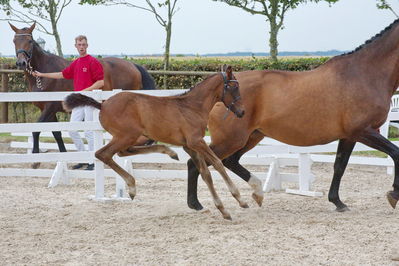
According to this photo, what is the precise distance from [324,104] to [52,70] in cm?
544

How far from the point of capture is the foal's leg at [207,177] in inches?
251

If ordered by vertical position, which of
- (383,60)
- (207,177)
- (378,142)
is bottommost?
(207,177)

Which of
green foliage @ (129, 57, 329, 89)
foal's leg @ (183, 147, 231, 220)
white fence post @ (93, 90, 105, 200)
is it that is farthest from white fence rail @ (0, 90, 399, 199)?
green foliage @ (129, 57, 329, 89)

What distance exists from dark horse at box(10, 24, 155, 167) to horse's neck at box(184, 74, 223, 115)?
452 centimetres

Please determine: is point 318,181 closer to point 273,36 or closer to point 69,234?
point 69,234

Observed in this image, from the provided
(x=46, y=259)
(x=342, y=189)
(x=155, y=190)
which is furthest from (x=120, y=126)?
(x=342, y=189)

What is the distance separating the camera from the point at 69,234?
6.01 metres

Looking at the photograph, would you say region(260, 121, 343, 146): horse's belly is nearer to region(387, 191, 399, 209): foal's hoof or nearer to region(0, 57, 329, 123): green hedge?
region(387, 191, 399, 209): foal's hoof

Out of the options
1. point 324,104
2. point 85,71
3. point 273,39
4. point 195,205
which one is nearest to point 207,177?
point 195,205

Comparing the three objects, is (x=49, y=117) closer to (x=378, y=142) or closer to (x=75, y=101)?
(x=75, y=101)

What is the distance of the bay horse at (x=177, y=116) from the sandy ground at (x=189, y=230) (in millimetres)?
558

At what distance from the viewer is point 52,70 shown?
426 inches

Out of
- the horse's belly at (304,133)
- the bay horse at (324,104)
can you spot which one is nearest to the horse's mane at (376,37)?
the bay horse at (324,104)

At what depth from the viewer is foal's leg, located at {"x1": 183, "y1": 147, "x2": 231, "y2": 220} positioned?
6.38 metres
